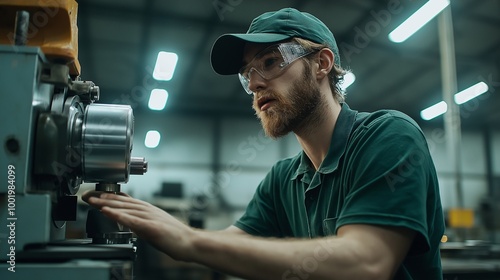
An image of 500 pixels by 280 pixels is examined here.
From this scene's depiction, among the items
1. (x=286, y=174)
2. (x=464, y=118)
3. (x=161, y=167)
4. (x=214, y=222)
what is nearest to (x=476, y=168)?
(x=464, y=118)

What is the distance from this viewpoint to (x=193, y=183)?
7082mm

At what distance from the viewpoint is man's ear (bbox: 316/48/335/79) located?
4.02 feet

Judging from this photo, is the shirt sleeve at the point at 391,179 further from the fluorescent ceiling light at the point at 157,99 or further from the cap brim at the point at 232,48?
the fluorescent ceiling light at the point at 157,99

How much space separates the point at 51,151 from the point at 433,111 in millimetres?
7412

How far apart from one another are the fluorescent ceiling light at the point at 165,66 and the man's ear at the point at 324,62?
3756mm

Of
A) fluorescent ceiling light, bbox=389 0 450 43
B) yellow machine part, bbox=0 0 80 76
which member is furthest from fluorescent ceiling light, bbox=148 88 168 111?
yellow machine part, bbox=0 0 80 76

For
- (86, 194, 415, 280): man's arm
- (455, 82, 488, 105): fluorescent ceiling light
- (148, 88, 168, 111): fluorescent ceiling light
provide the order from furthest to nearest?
(455, 82, 488, 105): fluorescent ceiling light < (148, 88, 168, 111): fluorescent ceiling light < (86, 194, 415, 280): man's arm

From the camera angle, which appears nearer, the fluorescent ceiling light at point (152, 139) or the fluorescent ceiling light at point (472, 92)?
the fluorescent ceiling light at point (472, 92)

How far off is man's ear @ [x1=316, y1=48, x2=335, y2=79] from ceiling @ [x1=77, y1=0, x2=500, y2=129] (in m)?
2.49

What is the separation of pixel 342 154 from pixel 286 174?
0.33 meters

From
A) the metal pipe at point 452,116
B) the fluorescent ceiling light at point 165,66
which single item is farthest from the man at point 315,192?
the fluorescent ceiling light at point 165,66

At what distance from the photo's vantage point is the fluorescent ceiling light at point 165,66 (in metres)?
4.80

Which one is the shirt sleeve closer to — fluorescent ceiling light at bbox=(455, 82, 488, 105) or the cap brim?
the cap brim

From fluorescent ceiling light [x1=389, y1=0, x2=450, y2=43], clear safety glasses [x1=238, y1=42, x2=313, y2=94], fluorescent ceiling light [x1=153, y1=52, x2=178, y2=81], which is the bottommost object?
clear safety glasses [x1=238, y1=42, x2=313, y2=94]
